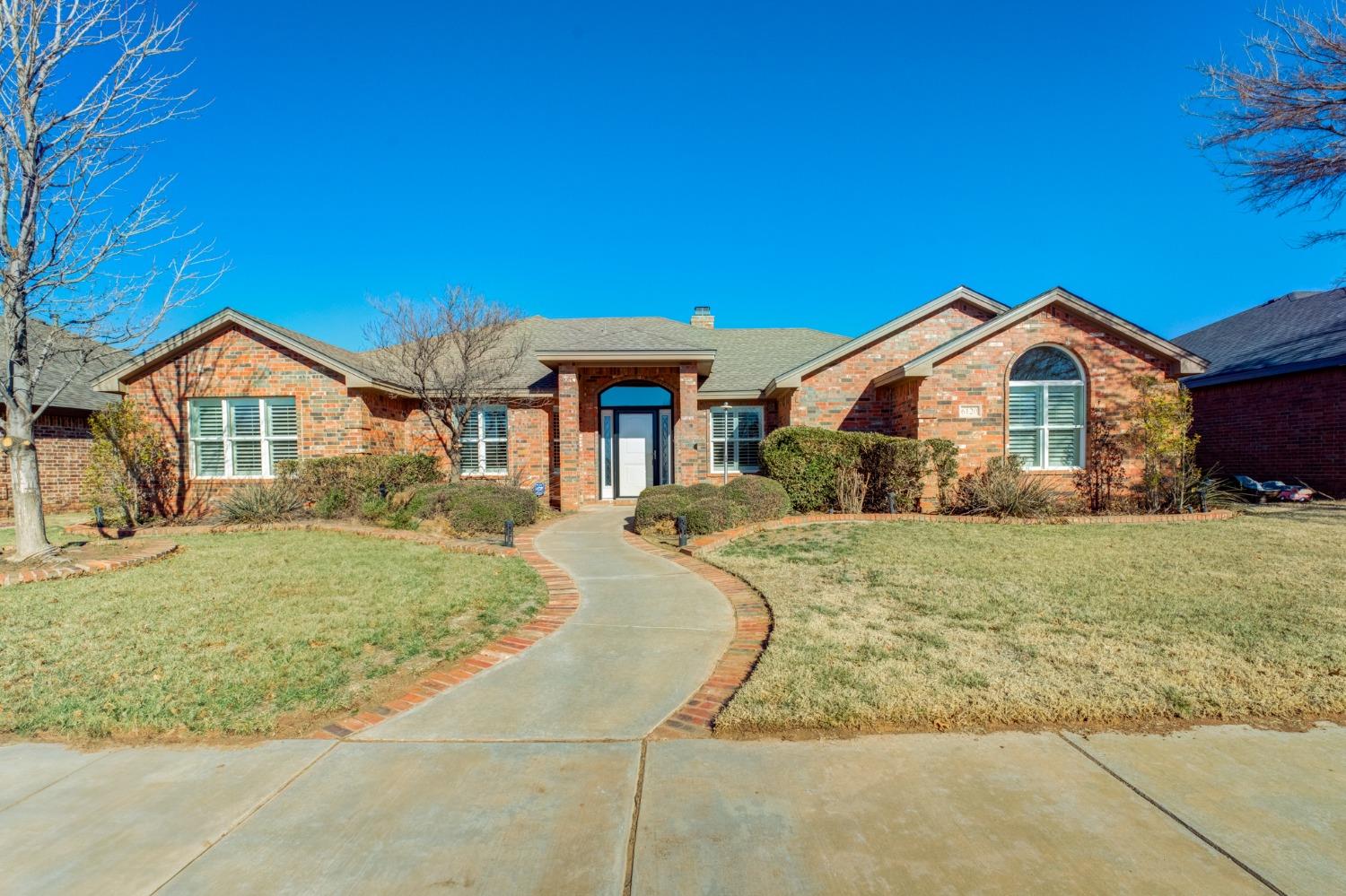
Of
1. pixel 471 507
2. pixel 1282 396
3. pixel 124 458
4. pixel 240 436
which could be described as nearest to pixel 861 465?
pixel 471 507

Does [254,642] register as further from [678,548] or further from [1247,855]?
[1247,855]

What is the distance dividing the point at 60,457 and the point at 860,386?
61.5ft

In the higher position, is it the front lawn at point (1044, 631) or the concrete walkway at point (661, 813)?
the front lawn at point (1044, 631)

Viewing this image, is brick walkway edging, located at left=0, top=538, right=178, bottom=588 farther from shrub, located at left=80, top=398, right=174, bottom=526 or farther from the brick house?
the brick house

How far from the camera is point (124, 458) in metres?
12.1

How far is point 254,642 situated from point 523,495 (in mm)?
6705

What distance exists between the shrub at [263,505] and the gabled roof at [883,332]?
32.9 feet

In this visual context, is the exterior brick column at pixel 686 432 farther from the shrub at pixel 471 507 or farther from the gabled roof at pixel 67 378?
the gabled roof at pixel 67 378

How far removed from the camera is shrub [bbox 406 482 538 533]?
33.2ft

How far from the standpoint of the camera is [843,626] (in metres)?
4.99

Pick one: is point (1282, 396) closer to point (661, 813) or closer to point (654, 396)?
point (654, 396)

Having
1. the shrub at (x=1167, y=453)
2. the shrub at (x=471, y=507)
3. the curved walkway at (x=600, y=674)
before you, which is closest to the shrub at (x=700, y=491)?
the shrub at (x=471, y=507)

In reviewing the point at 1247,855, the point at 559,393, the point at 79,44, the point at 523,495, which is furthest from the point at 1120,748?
the point at 79,44

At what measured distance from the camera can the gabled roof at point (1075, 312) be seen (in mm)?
11719
